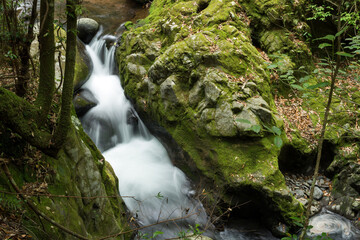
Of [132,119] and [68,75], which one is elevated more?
[68,75]

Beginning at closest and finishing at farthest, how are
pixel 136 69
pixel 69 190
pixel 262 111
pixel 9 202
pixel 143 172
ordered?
pixel 9 202
pixel 69 190
pixel 262 111
pixel 143 172
pixel 136 69

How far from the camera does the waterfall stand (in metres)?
5.83

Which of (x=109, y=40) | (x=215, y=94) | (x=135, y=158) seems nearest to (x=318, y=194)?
(x=215, y=94)

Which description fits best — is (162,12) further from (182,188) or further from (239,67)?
(182,188)

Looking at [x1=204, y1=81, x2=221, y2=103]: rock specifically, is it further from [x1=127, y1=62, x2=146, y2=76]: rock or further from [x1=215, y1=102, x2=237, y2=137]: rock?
[x1=127, y1=62, x2=146, y2=76]: rock

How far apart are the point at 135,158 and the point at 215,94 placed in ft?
10.2

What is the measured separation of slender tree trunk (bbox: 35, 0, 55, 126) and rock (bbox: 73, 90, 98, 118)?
495cm

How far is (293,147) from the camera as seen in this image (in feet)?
21.8

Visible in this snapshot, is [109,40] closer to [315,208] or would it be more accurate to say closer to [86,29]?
[86,29]

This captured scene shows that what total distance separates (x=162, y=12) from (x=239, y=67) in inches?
168

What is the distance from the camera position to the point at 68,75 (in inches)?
110

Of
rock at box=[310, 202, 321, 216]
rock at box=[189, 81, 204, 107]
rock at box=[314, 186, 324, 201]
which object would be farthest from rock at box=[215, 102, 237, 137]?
rock at box=[314, 186, 324, 201]

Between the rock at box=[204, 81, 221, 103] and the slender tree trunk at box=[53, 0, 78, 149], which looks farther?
the rock at box=[204, 81, 221, 103]

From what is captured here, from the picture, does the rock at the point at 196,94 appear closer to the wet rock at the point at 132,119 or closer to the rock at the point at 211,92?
the rock at the point at 211,92
